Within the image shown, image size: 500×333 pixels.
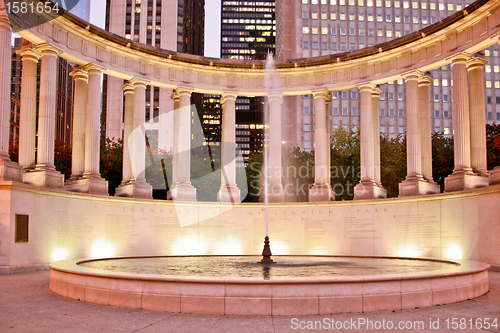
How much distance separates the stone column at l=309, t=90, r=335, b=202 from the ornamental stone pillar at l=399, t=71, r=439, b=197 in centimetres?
976

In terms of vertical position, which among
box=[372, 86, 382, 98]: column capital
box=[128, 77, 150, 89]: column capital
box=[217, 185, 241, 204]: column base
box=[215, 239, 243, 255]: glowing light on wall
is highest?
box=[128, 77, 150, 89]: column capital

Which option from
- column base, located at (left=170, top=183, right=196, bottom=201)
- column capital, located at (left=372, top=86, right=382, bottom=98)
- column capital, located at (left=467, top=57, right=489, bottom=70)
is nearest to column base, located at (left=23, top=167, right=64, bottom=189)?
column base, located at (left=170, top=183, right=196, bottom=201)

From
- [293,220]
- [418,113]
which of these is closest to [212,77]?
[293,220]

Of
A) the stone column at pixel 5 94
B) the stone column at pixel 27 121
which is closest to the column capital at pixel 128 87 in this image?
the stone column at pixel 27 121

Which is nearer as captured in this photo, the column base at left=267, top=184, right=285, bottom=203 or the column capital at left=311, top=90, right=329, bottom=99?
the column base at left=267, top=184, right=285, bottom=203

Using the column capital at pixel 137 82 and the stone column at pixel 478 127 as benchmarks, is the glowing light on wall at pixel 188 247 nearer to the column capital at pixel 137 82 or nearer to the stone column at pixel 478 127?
the column capital at pixel 137 82

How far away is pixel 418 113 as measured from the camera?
2128 inches

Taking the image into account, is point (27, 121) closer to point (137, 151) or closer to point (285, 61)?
point (137, 151)

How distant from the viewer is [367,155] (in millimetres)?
56625

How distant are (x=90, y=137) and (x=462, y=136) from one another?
40906 mm

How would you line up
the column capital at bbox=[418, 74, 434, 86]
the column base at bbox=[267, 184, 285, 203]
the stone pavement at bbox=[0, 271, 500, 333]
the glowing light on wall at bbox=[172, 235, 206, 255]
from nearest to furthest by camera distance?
the stone pavement at bbox=[0, 271, 500, 333], the glowing light on wall at bbox=[172, 235, 206, 255], the column capital at bbox=[418, 74, 434, 86], the column base at bbox=[267, 184, 285, 203]

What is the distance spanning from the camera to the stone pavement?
17641 millimetres

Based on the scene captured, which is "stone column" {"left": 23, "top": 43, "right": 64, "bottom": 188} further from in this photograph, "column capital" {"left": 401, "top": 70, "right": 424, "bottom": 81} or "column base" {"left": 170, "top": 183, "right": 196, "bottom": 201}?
"column capital" {"left": 401, "top": 70, "right": 424, "bottom": 81}

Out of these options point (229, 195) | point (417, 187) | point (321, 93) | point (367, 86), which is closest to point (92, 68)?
point (229, 195)
